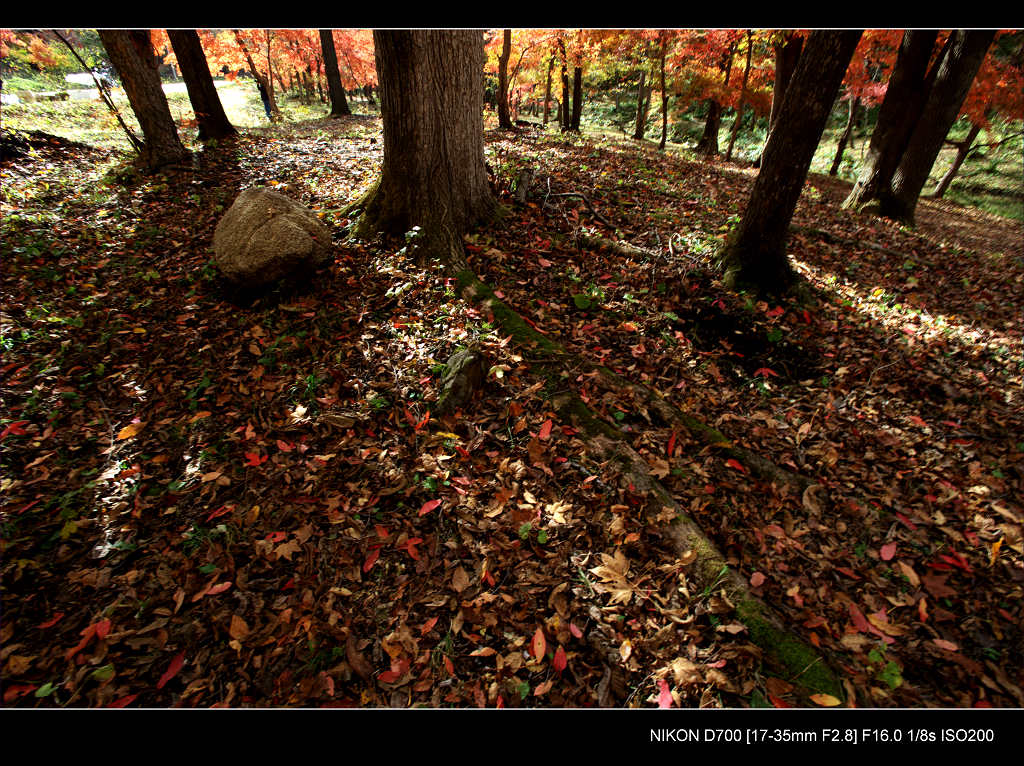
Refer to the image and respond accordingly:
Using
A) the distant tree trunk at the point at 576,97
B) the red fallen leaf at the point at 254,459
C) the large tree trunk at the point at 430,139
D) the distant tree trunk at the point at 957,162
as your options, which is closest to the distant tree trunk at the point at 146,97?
the large tree trunk at the point at 430,139

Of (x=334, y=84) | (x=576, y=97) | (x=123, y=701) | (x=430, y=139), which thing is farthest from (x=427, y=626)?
(x=576, y=97)

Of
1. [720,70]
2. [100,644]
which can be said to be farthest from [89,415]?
[720,70]

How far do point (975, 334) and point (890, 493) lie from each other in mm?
3831

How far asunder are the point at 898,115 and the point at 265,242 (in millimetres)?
13637

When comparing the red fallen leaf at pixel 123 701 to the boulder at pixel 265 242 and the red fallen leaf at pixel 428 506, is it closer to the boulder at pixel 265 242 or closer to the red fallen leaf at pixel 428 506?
the red fallen leaf at pixel 428 506

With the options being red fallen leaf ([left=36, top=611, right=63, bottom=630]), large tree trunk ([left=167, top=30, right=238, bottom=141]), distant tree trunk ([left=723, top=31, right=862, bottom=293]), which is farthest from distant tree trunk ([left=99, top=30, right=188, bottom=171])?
distant tree trunk ([left=723, top=31, right=862, bottom=293])

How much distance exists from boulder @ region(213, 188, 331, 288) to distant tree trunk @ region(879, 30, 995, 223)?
11.7m

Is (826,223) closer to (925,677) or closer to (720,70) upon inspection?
(925,677)

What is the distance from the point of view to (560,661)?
8.15 feet

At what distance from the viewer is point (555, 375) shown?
4082 millimetres

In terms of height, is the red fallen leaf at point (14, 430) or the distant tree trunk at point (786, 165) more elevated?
the distant tree trunk at point (786, 165)

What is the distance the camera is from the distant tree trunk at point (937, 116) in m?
8.33

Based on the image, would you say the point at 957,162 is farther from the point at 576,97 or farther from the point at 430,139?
the point at 430,139

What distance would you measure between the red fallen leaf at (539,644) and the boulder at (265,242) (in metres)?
4.37
